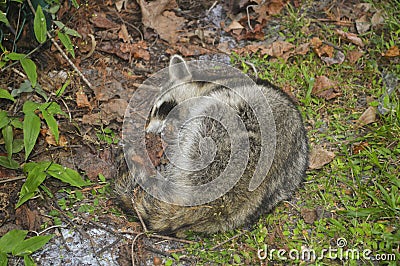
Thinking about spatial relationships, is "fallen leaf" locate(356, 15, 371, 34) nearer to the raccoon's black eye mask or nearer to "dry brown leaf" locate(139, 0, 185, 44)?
"dry brown leaf" locate(139, 0, 185, 44)

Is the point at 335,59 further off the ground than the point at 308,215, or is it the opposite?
the point at 335,59

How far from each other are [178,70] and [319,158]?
151 centimetres

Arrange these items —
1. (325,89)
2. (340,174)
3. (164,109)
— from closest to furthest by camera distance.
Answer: (164,109) → (340,174) → (325,89)

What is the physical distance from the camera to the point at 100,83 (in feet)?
16.3

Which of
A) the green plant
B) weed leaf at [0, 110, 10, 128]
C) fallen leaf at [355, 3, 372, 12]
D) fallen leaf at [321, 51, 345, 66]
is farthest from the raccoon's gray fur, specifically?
fallen leaf at [355, 3, 372, 12]

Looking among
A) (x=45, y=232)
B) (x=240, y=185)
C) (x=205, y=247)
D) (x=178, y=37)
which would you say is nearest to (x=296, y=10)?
(x=178, y=37)

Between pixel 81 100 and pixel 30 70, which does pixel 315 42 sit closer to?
pixel 81 100

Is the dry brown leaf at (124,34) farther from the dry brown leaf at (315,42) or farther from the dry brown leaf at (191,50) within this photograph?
the dry brown leaf at (315,42)

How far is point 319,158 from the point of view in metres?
4.63

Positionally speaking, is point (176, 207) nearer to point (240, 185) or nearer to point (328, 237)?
point (240, 185)

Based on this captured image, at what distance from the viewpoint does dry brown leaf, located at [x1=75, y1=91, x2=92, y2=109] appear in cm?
467

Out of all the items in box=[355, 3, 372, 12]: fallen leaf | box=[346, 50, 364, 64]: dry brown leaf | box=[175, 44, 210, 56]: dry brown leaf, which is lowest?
box=[346, 50, 364, 64]: dry brown leaf

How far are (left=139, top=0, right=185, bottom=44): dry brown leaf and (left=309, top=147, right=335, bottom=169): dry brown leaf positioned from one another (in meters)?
2.01

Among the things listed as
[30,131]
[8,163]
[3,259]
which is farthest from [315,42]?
[3,259]
